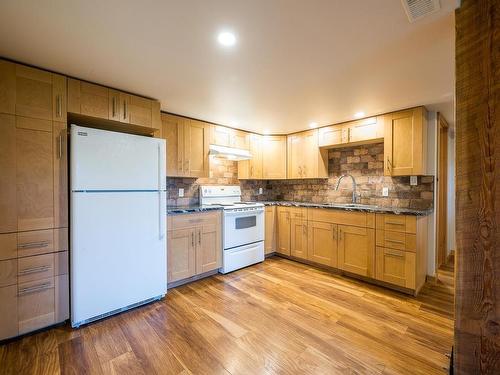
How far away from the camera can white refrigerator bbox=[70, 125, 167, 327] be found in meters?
2.00

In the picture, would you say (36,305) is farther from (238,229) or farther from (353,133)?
(353,133)

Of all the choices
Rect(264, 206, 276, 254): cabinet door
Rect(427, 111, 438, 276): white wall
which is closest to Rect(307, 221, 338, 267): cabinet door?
Rect(264, 206, 276, 254): cabinet door

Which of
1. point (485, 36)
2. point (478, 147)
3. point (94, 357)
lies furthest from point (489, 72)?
point (94, 357)

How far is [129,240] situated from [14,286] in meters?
0.83

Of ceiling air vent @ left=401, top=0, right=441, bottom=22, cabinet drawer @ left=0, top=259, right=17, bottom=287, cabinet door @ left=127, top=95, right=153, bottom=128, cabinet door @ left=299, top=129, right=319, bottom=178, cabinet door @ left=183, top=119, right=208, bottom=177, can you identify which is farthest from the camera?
cabinet door @ left=299, top=129, right=319, bottom=178

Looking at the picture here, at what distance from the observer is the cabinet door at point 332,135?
3.44 meters

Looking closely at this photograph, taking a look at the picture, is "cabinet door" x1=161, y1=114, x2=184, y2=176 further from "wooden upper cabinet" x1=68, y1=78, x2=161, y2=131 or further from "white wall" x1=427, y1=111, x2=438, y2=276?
"white wall" x1=427, y1=111, x2=438, y2=276

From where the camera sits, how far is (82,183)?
2006mm

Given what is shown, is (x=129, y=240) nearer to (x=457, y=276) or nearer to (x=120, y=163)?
(x=120, y=163)

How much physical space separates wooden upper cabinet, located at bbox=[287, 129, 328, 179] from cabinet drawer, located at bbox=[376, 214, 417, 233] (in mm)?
1251

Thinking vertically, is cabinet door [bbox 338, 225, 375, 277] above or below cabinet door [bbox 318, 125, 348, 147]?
below

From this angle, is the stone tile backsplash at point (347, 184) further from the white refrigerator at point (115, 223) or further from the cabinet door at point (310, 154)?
the white refrigerator at point (115, 223)

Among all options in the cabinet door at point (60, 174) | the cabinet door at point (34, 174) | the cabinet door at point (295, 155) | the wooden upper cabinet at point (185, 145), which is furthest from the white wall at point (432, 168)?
the cabinet door at point (34, 174)

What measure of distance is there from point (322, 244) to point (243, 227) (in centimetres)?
116
